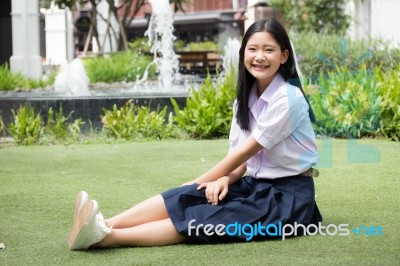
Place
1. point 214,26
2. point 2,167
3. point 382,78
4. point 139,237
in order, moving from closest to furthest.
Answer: point 139,237, point 2,167, point 382,78, point 214,26

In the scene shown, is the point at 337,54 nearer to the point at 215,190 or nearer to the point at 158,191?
the point at 158,191

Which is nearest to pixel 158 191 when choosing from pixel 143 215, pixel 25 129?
pixel 143 215

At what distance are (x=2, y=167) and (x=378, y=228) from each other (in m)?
3.58

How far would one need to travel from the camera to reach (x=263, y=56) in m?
3.77

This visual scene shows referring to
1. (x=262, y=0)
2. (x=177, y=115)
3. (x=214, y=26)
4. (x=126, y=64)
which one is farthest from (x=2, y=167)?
(x=214, y=26)

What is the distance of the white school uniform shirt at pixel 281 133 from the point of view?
3.72 meters

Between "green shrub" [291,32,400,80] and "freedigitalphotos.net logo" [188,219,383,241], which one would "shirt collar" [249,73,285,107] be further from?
"green shrub" [291,32,400,80]

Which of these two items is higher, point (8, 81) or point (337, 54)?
point (337, 54)

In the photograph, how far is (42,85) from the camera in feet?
50.6

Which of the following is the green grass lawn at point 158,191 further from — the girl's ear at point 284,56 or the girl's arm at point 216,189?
the girl's ear at point 284,56

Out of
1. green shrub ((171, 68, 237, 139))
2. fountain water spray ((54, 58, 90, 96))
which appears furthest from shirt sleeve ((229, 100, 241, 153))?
fountain water spray ((54, 58, 90, 96))

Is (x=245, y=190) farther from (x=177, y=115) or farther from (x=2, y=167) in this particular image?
(x=177, y=115)

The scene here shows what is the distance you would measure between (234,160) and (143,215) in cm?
46

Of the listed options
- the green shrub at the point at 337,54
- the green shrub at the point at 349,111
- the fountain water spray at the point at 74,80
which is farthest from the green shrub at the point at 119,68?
the green shrub at the point at 349,111
